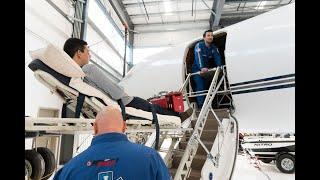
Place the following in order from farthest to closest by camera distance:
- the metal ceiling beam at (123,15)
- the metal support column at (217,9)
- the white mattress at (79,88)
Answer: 1. the metal ceiling beam at (123,15)
2. the metal support column at (217,9)
3. the white mattress at (79,88)

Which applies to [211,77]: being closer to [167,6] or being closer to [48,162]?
[48,162]

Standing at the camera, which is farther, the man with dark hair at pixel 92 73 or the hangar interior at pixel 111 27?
the hangar interior at pixel 111 27

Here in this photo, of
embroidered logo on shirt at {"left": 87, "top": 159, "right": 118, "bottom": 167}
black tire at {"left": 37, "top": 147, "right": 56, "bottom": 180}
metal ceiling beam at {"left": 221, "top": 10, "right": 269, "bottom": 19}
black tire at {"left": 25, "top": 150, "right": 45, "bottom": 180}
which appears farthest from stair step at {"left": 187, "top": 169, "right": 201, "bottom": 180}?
metal ceiling beam at {"left": 221, "top": 10, "right": 269, "bottom": 19}

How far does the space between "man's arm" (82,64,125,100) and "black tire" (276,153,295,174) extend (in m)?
A: 8.05

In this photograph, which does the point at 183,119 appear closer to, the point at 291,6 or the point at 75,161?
the point at 291,6

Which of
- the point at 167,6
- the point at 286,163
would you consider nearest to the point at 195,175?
the point at 286,163

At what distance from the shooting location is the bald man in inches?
66.0

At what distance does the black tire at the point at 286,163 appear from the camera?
380 inches

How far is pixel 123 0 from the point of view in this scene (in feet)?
52.9

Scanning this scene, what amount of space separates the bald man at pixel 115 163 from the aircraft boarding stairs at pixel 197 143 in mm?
2810

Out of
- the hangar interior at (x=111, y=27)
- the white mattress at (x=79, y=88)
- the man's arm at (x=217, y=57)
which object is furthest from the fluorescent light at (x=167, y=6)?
the white mattress at (x=79, y=88)

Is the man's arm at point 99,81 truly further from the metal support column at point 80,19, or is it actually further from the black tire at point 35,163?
the metal support column at point 80,19
